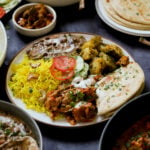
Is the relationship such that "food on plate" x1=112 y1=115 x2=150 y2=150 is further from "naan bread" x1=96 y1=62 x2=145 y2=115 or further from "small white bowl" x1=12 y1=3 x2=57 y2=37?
"small white bowl" x1=12 y1=3 x2=57 y2=37

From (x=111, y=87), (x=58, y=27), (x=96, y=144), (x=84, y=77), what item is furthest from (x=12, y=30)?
(x=96, y=144)

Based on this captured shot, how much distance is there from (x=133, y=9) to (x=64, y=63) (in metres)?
1.03

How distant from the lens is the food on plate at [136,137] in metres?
2.26

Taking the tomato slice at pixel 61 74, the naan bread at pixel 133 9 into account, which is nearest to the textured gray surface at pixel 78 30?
the naan bread at pixel 133 9

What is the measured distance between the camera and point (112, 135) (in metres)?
2.32

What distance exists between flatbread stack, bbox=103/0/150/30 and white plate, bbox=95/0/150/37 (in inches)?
1.4

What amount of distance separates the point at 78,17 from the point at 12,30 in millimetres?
711

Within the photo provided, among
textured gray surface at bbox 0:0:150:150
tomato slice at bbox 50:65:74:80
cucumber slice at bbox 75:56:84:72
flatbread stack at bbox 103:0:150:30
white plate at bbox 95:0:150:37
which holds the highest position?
flatbread stack at bbox 103:0:150:30

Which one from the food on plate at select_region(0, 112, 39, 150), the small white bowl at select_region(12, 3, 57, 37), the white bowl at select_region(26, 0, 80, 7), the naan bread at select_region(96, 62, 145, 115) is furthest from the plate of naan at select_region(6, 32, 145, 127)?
the white bowl at select_region(26, 0, 80, 7)

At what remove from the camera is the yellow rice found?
2.90 metres

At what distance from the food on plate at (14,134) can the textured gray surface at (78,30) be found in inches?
13.5

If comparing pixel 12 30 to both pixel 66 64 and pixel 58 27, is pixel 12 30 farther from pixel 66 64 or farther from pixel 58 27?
pixel 66 64

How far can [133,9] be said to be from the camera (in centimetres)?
361

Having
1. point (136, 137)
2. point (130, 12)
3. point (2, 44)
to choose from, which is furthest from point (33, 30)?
point (136, 137)
